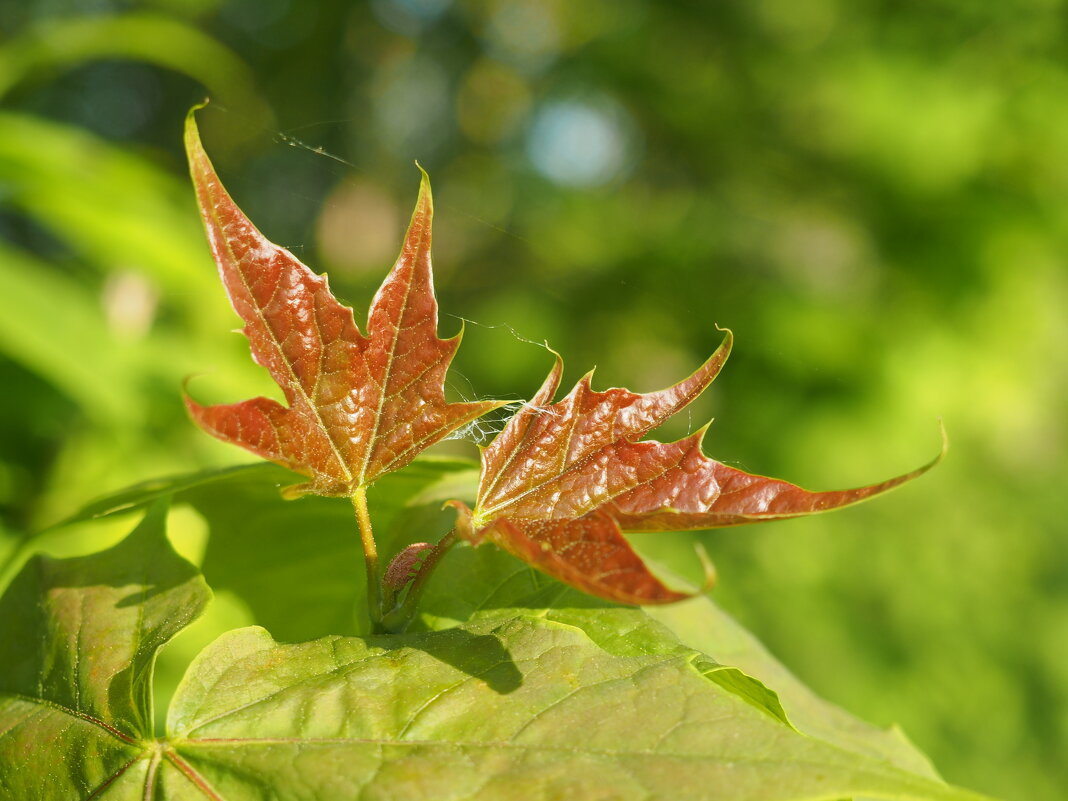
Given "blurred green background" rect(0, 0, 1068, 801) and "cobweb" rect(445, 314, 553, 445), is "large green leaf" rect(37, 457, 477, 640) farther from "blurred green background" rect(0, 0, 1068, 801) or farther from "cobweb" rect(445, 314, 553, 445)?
"blurred green background" rect(0, 0, 1068, 801)

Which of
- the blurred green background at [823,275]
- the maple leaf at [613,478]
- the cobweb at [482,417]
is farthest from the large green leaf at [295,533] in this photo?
the blurred green background at [823,275]

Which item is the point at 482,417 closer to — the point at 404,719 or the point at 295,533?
the point at 295,533

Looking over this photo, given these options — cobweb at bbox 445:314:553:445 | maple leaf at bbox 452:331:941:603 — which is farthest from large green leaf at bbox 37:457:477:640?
maple leaf at bbox 452:331:941:603

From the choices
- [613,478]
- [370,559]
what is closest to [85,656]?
[370,559]

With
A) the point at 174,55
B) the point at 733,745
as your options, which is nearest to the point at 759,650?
the point at 733,745

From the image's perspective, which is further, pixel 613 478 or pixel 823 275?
pixel 823 275
